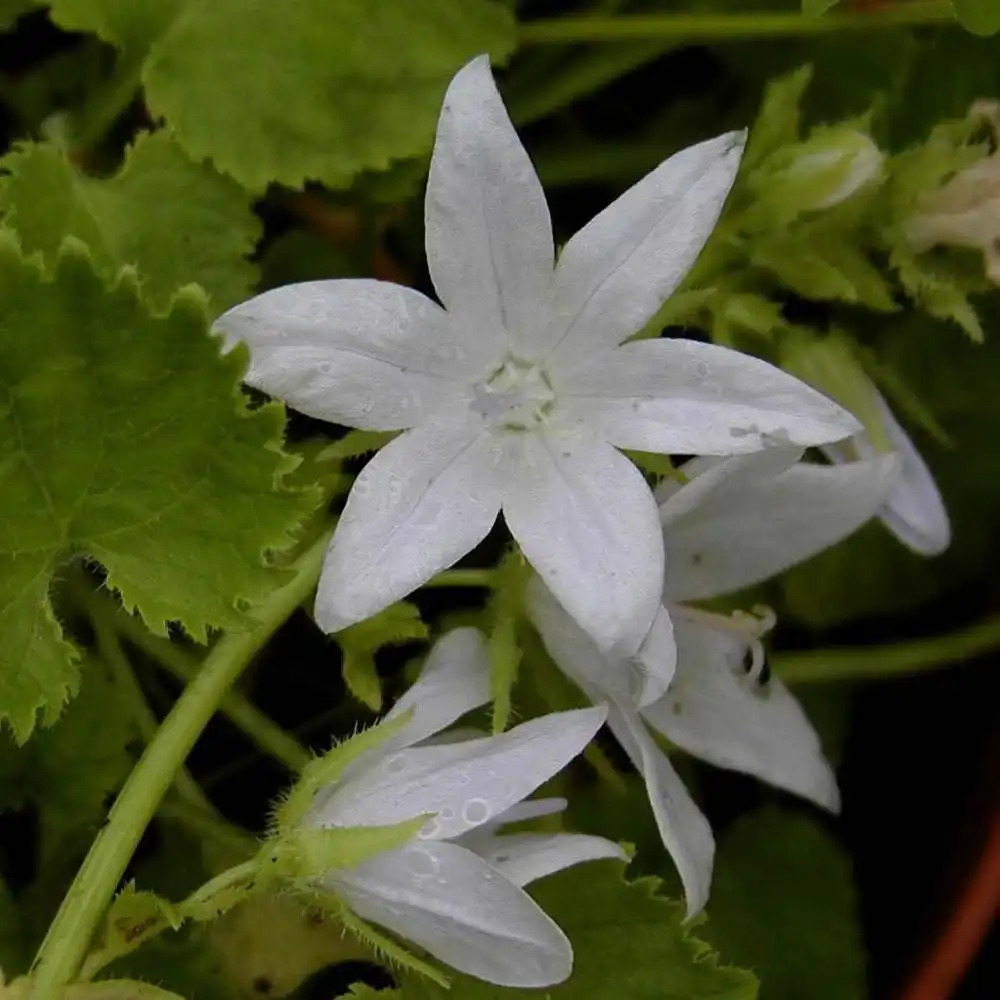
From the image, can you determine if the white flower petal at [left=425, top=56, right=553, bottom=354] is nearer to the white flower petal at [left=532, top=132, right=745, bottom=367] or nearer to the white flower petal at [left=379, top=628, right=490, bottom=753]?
the white flower petal at [left=532, top=132, right=745, bottom=367]

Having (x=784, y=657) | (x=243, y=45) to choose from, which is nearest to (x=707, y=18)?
(x=243, y=45)

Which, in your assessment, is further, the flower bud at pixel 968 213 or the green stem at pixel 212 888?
the flower bud at pixel 968 213

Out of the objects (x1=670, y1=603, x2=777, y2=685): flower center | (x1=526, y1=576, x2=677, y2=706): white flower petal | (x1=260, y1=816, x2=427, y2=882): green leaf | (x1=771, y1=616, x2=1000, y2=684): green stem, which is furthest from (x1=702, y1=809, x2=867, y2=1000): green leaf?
(x1=260, y1=816, x2=427, y2=882): green leaf

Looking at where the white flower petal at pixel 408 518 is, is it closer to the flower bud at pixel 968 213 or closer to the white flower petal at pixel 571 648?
the white flower petal at pixel 571 648

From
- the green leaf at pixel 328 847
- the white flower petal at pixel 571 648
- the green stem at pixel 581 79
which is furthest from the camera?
the green stem at pixel 581 79

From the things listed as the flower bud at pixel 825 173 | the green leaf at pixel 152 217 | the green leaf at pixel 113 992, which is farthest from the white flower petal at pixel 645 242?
the green leaf at pixel 113 992

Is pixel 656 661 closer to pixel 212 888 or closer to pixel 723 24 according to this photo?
pixel 212 888

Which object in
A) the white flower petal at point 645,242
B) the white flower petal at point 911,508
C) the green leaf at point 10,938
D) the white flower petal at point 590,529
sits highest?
the white flower petal at point 645,242

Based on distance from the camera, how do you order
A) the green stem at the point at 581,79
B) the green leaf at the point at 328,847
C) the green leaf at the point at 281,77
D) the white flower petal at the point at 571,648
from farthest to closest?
1. the green stem at the point at 581,79
2. the green leaf at the point at 281,77
3. the white flower petal at the point at 571,648
4. the green leaf at the point at 328,847

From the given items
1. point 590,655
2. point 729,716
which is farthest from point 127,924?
point 729,716
